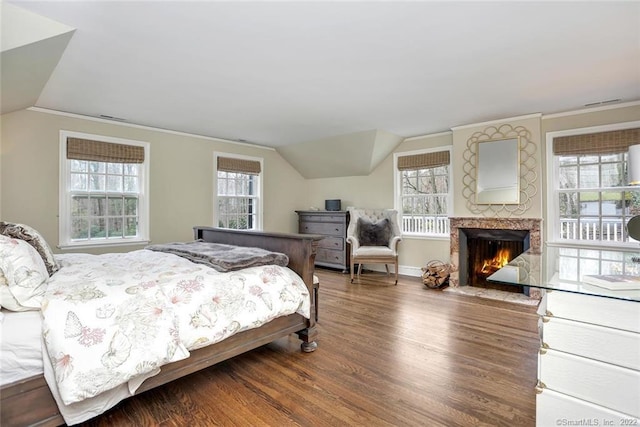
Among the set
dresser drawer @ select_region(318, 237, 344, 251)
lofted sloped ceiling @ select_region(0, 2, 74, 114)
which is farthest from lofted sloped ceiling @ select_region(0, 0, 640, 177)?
dresser drawer @ select_region(318, 237, 344, 251)

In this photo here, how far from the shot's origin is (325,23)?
6.75 ft

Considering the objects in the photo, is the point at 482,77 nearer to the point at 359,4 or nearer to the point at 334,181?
the point at 359,4

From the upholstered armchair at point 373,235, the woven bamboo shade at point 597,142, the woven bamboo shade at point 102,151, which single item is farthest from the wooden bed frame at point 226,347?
the woven bamboo shade at point 597,142

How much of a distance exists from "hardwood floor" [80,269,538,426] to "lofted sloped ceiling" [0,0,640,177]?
2.27m

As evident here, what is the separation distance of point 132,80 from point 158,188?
2.01 meters

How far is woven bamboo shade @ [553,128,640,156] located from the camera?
360 centimetres

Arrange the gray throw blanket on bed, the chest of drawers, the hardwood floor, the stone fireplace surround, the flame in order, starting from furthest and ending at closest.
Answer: the chest of drawers, the flame, the stone fireplace surround, the gray throw blanket on bed, the hardwood floor

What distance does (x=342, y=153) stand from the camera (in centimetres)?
546

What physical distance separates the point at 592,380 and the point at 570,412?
6.7 inches

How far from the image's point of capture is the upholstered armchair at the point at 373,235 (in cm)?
488

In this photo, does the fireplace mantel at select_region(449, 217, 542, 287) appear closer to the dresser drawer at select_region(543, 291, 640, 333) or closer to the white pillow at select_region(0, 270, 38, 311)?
the dresser drawer at select_region(543, 291, 640, 333)

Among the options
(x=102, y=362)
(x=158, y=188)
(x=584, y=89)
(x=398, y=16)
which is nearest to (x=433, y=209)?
(x=584, y=89)

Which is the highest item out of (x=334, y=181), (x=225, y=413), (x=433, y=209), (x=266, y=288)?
(x=334, y=181)

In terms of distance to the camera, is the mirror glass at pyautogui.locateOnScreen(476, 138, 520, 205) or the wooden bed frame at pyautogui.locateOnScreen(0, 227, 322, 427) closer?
the wooden bed frame at pyautogui.locateOnScreen(0, 227, 322, 427)
